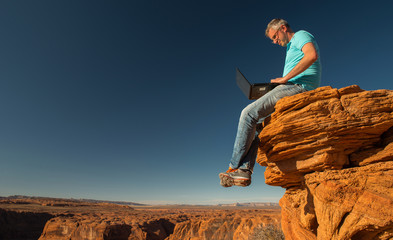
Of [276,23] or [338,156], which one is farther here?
[276,23]

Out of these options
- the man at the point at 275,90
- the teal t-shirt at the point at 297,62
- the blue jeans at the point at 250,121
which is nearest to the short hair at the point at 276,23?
the man at the point at 275,90

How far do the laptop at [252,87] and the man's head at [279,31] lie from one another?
0.85 meters

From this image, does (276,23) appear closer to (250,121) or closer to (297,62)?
(297,62)

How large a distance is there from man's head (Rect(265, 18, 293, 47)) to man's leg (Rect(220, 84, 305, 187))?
849 millimetres

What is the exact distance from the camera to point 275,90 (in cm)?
323

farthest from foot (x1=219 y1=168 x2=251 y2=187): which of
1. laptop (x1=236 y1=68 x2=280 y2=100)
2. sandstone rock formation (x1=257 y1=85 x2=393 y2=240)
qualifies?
laptop (x1=236 y1=68 x2=280 y2=100)

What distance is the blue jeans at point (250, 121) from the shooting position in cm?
312

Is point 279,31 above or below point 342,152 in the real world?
above

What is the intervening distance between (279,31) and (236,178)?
2617 millimetres

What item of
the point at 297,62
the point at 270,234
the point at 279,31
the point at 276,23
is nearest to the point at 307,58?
the point at 297,62

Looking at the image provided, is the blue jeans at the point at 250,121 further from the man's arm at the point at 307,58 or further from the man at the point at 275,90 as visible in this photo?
the man's arm at the point at 307,58

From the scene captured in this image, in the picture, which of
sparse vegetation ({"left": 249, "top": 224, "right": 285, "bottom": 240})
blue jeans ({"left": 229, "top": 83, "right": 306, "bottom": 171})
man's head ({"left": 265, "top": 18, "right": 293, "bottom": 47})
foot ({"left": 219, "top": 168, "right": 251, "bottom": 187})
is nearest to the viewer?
foot ({"left": 219, "top": 168, "right": 251, "bottom": 187})

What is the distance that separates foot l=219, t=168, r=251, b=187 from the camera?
9.72 feet

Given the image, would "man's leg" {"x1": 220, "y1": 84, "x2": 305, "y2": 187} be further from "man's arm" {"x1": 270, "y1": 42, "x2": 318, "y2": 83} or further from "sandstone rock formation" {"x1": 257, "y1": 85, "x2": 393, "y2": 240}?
"man's arm" {"x1": 270, "y1": 42, "x2": 318, "y2": 83}
